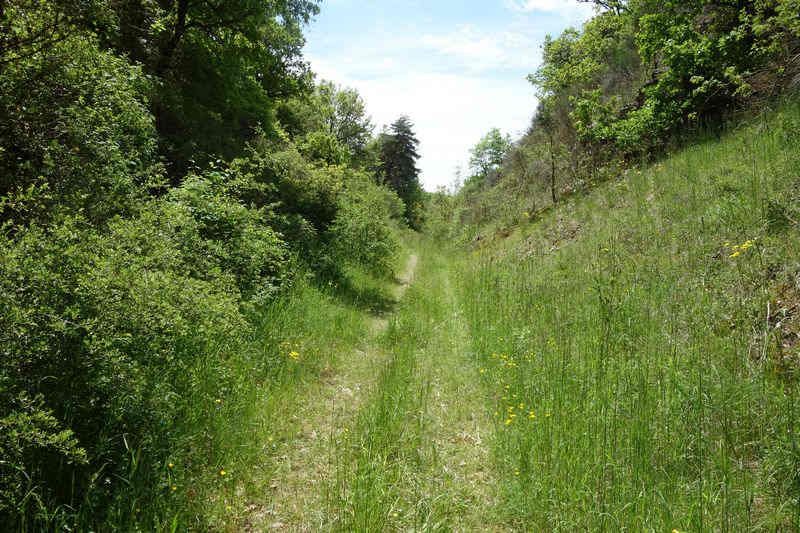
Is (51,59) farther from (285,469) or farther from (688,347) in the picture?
(688,347)

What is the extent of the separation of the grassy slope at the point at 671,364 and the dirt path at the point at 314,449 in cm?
149

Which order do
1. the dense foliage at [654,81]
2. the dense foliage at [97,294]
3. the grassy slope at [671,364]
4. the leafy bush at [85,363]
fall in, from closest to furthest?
the leafy bush at [85,363]
the dense foliage at [97,294]
the grassy slope at [671,364]
the dense foliage at [654,81]

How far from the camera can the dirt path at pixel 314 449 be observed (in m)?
2.80

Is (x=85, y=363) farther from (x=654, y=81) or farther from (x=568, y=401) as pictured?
(x=654, y=81)

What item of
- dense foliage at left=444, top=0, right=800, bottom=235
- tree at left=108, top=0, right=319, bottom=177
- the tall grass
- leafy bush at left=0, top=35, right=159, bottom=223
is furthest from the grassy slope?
tree at left=108, top=0, right=319, bottom=177

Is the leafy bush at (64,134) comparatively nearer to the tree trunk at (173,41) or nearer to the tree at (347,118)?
the tree trunk at (173,41)

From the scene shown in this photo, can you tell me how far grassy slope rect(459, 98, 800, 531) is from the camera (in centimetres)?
244

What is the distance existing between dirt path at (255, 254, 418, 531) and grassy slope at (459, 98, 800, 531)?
1.49 meters

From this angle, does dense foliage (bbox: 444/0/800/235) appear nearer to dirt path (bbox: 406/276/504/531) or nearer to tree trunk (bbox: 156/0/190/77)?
dirt path (bbox: 406/276/504/531)

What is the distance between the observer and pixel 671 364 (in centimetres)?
326

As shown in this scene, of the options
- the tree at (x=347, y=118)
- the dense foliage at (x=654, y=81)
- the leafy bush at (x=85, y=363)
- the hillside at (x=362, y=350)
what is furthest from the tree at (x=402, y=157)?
the leafy bush at (x=85, y=363)

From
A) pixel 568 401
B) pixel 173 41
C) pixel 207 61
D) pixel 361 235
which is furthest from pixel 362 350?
pixel 207 61

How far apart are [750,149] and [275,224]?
900cm

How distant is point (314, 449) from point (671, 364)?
3.31 meters
